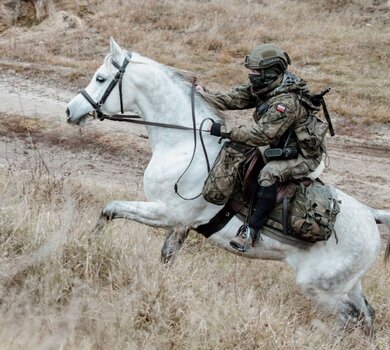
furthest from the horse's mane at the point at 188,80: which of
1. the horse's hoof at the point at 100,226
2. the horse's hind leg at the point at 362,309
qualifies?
the horse's hind leg at the point at 362,309

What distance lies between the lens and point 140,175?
39.3ft

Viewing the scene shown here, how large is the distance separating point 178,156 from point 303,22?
17206mm

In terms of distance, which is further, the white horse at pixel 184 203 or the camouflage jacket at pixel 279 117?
the white horse at pixel 184 203

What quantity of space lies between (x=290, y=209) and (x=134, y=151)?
22.1 feet

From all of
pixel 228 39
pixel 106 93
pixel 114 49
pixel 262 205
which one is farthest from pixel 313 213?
pixel 228 39

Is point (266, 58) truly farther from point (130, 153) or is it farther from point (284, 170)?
point (130, 153)

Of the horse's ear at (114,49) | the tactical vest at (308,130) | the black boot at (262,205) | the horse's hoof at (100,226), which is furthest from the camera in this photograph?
the horse's ear at (114,49)

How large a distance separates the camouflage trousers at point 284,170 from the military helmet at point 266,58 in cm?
88

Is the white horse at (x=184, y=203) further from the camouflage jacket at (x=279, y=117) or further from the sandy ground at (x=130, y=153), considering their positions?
the sandy ground at (x=130, y=153)

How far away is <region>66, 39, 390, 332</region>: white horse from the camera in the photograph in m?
6.52

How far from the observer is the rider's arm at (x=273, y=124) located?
5977mm

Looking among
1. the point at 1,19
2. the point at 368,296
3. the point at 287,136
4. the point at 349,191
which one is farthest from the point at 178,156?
the point at 1,19

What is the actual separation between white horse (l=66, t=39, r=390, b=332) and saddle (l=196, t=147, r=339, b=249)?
0.09 metres

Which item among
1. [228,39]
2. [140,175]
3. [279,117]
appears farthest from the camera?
[228,39]
